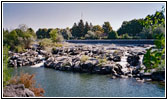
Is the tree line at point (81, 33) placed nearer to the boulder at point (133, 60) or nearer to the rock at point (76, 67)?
the boulder at point (133, 60)

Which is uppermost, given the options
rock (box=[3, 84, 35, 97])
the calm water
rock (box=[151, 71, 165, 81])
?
rock (box=[3, 84, 35, 97])

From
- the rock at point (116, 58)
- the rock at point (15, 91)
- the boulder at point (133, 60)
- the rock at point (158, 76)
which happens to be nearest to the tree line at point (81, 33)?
the boulder at point (133, 60)

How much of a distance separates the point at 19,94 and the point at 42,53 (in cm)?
2078

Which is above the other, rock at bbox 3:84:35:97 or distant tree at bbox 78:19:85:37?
distant tree at bbox 78:19:85:37

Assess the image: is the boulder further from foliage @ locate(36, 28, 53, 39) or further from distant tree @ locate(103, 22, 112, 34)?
foliage @ locate(36, 28, 53, 39)

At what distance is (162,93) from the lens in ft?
34.5

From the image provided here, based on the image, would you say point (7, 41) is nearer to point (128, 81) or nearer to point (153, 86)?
point (128, 81)

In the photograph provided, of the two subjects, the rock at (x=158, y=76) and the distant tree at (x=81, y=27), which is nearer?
the rock at (x=158, y=76)

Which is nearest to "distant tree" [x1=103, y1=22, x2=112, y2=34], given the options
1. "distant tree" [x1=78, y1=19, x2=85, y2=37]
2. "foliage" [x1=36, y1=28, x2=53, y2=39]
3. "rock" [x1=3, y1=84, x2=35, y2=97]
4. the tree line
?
the tree line

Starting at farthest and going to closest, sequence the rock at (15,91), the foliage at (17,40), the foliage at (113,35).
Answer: the foliage at (113,35), the foliage at (17,40), the rock at (15,91)

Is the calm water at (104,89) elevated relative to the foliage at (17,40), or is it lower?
lower

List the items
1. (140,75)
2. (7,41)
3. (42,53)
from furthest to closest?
1. (7,41)
2. (42,53)
3. (140,75)

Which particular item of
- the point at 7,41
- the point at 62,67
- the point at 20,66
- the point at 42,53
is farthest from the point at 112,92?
the point at 7,41

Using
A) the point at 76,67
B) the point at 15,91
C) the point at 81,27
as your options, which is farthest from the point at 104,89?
the point at 81,27
